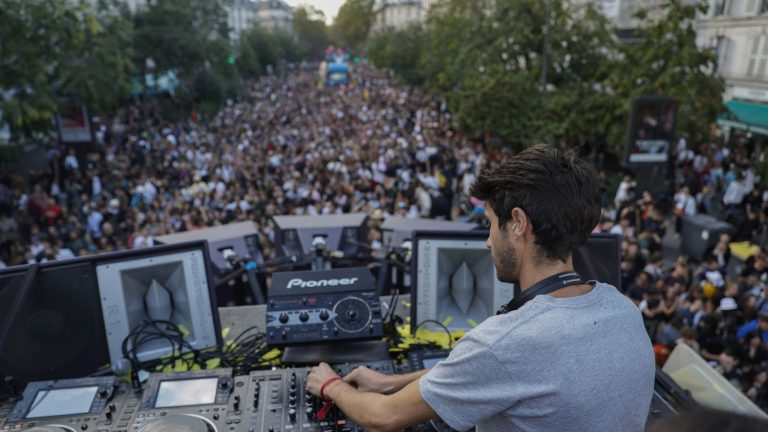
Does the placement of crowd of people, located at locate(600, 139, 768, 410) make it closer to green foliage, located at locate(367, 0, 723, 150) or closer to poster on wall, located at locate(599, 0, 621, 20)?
green foliage, located at locate(367, 0, 723, 150)

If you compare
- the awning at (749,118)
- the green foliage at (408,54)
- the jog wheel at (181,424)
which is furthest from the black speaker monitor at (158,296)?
the green foliage at (408,54)

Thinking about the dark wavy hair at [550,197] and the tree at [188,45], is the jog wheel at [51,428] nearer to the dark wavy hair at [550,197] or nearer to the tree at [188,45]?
the dark wavy hair at [550,197]

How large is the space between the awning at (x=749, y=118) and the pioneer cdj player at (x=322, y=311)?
69.6 feet

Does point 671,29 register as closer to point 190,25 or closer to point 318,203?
point 318,203

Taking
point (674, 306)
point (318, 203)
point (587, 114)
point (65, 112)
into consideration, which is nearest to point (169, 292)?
point (674, 306)

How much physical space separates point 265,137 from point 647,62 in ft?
53.9

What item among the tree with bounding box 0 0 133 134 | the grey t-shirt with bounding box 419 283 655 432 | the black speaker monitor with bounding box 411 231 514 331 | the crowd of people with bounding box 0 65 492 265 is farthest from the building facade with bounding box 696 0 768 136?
the grey t-shirt with bounding box 419 283 655 432

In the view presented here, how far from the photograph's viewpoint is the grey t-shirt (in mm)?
1715

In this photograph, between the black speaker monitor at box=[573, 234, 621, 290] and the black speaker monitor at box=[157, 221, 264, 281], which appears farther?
the black speaker monitor at box=[157, 221, 264, 281]

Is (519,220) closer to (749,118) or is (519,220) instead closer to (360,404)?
(360,404)

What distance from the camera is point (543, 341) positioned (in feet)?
5.61

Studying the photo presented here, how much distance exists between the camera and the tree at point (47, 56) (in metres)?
14.0

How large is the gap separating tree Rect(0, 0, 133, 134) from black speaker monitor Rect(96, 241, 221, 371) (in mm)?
11731

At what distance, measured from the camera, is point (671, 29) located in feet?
52.0
